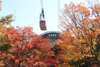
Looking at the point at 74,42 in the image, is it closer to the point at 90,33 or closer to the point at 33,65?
the point at 90,33

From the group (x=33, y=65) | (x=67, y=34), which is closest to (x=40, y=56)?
(x=33, y=65)

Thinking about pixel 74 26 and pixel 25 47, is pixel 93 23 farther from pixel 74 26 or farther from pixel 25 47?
pixel 25 47

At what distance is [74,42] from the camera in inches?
1489

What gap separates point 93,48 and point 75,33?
2419mm

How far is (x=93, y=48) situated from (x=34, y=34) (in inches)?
371

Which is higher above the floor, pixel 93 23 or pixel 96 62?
pixel 93 23

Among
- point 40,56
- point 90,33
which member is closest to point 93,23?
point 90,33

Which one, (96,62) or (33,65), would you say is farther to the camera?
(33,65)

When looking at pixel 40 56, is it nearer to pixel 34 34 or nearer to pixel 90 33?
pixel 34 34

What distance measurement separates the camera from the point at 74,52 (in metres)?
37.9

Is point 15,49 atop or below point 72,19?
below

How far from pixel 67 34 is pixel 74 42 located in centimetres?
132

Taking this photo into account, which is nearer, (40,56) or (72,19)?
(72,19)

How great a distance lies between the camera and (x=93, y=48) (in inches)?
1470
